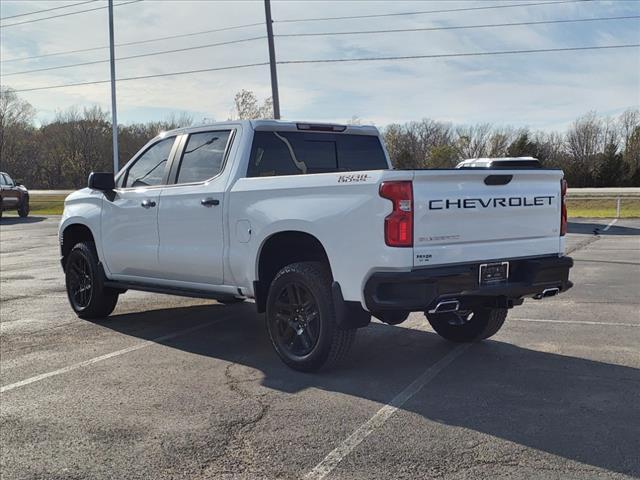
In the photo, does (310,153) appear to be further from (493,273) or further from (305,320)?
(493,273)

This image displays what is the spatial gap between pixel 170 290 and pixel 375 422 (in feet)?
9.97

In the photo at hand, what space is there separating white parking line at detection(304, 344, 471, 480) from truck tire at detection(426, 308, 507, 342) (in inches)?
14.8

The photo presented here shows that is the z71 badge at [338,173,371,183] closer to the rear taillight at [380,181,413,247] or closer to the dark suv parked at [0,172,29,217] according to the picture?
the rear taillight at [380,181,413,247]

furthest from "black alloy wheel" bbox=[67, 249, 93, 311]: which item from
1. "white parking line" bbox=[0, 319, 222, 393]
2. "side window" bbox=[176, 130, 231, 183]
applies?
"side window" bbox=[176, 130, 231, 183]

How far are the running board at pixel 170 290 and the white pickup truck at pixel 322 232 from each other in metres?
0.02

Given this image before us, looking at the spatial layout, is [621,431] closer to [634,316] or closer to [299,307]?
[299,307]

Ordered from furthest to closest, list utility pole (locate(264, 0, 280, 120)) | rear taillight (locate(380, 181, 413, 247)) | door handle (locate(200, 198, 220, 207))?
utility pole (locate(264, 0, 280, 120))
door handle (locate(200, 198, 220, 207))
rear taillight (locate(380, 181, 413, 247))

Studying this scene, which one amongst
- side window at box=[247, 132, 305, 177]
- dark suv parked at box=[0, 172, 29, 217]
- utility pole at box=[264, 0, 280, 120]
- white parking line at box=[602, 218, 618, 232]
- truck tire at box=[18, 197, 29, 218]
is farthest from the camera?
truck tire at box=[18, 197, 29, 218]

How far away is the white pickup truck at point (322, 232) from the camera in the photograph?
4594 mm

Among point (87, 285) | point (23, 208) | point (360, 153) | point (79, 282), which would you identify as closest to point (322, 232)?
point (360, 153)

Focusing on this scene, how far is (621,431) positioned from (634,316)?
375 centimetres

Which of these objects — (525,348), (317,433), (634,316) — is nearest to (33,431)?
(317,433)

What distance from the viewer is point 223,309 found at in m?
8.30

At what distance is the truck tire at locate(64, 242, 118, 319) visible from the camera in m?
7.43
